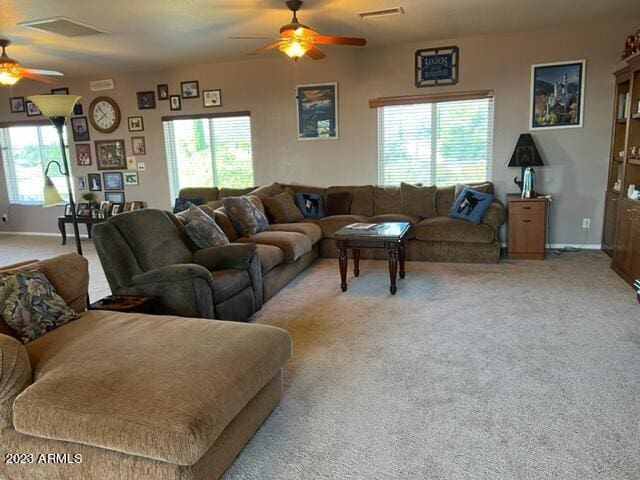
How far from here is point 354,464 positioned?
6.53ft

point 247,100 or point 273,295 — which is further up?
point 247,100

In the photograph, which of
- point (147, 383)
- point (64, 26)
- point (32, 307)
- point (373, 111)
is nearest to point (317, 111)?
point (373, 111)

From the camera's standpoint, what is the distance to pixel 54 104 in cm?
330

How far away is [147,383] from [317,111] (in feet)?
16.6

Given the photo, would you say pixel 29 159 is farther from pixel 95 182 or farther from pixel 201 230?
pixel 201 230

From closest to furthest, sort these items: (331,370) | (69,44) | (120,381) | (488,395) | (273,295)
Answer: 1. (120,381)
2. (488,395)
3. (331,370)
4. (273,295)
5. (69,44)

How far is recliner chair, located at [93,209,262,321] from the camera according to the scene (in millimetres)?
3053

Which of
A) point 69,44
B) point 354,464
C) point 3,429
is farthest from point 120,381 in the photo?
point 69,44

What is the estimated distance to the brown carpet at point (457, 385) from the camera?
199cm

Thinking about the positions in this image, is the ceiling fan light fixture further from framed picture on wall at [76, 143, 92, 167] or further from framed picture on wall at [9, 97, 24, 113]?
framed picture on wall at [9, 97, 24, 113]

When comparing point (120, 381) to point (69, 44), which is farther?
point (69, 44)

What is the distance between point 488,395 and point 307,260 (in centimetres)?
300

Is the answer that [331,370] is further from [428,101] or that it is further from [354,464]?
[428,101]

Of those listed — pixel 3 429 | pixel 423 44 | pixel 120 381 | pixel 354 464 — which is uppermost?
pixel 423 44
